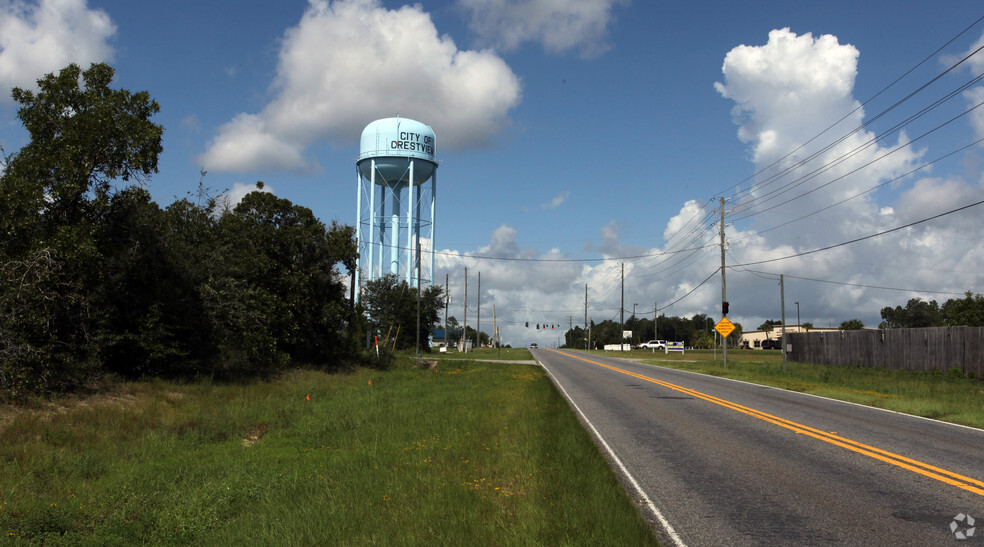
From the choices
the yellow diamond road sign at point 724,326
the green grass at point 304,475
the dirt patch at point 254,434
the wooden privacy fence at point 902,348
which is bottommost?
the dirt patch at point 254,434

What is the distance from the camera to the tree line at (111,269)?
629 inches

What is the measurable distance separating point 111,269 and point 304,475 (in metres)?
12.9

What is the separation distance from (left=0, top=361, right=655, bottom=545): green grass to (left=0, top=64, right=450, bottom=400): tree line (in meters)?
1.90

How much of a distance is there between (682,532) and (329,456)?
7.73 m

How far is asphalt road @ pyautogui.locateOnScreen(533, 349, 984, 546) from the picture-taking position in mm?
6375

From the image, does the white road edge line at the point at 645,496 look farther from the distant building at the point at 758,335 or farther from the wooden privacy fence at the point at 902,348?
the distant building at the point at 758,335

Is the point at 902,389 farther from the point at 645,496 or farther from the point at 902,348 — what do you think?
the point at 645,496

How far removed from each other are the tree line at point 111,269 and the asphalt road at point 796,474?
46.2 ft

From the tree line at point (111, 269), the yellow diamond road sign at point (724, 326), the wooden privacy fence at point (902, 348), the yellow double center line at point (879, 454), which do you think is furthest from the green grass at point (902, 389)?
the tree line at point (111, 269)

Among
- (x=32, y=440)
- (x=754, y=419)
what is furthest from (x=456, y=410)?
(x=32, y=440)

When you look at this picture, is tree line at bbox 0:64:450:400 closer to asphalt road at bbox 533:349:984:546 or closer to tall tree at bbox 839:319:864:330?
asphalt road at bbox 533:349:984:546

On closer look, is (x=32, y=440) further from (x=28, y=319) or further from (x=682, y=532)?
(x=682, y=532)

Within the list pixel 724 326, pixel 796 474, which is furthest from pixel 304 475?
pixel 724 326

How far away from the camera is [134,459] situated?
12.5 metres
